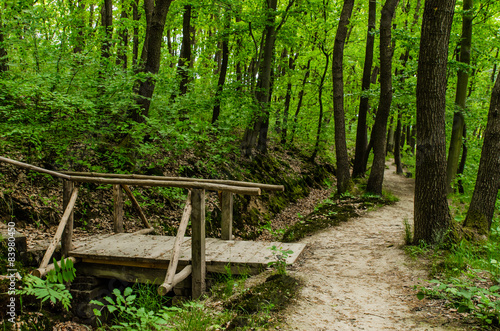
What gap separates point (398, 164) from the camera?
22422 mm

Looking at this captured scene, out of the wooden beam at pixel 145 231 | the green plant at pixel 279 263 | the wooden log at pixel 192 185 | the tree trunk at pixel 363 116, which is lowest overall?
the wooden beam at pixel 145 231

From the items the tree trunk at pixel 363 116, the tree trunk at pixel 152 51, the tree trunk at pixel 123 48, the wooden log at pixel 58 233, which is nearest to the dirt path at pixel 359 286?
the wooden log at pixel 58 233

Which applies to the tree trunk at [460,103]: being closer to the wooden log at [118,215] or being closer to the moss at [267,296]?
the moss at [267,296]

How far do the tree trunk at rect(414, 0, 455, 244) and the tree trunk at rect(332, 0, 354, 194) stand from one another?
6.00 m

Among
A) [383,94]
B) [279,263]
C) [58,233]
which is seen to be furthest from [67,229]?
[383,94]

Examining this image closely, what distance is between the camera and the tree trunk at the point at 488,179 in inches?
239

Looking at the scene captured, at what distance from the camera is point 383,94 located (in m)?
11.6

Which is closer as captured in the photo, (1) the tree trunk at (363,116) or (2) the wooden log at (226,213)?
(2) the wooden log at (226,213)

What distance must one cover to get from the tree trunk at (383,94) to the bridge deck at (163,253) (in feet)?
21.6

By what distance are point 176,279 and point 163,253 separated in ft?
3.21

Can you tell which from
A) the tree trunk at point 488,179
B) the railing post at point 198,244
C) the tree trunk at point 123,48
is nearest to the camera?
the railing post at point 198,244

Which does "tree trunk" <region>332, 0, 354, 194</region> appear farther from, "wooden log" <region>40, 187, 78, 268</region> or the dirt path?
"wooden log" <region>40, 187, 78, 268</region>

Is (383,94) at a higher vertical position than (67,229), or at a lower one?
higher

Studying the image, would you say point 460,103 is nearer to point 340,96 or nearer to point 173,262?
point 340,96
